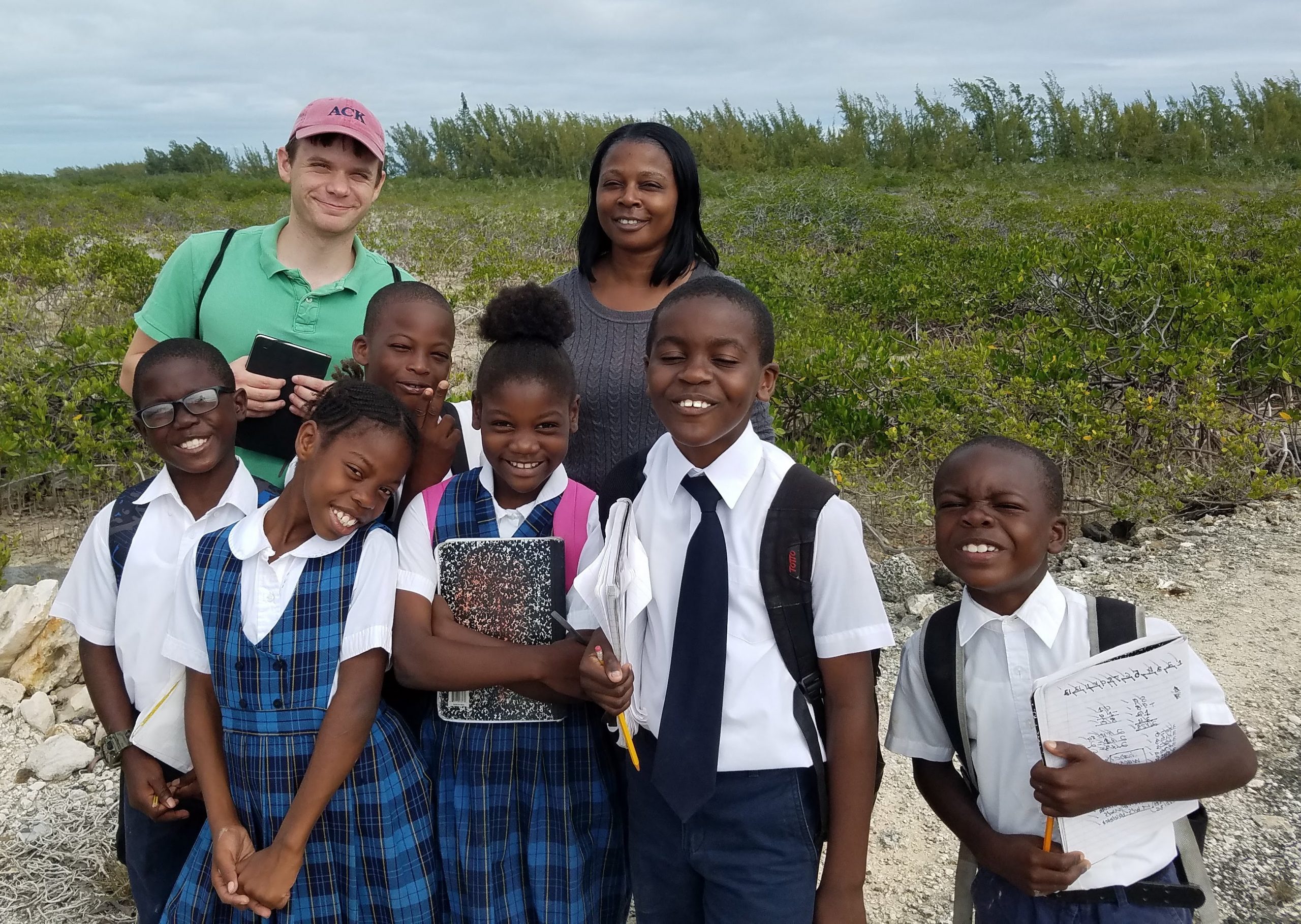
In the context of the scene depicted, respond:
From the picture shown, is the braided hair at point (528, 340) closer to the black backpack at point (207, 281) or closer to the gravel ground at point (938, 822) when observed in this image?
the black backpack at point (207, 281)

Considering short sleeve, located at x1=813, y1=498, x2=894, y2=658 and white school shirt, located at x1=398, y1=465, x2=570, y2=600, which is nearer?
short sleeve, located at x1=813, y1=498, x2=894, y2=658

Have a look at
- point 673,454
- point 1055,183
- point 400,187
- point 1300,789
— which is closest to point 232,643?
point 673,454

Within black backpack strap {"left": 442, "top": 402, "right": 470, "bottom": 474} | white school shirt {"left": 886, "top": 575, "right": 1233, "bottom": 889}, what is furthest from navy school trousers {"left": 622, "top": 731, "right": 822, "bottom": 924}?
black backpack strap {"left": 442, "top": 402, "right": 470, "bottom": 474}

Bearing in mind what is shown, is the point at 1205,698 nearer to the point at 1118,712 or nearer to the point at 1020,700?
the point at 1118,712

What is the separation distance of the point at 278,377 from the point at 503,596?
849 mm

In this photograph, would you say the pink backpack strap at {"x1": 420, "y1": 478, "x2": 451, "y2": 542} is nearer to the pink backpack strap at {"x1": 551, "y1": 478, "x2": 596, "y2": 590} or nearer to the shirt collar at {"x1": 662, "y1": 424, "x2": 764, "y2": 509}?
the pink backpack strap at {"x1": 551, "y1": 478, "x2": 596, "y2": 590}

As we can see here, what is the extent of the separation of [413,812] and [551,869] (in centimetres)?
30

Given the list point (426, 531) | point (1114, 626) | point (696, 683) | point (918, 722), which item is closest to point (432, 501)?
point (426, 531)

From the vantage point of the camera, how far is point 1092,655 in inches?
63.7

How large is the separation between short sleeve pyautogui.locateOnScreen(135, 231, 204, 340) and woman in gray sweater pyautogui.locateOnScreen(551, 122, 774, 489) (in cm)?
93

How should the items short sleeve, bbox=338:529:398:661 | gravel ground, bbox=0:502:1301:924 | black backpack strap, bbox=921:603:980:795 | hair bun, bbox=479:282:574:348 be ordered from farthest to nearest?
gravel ground, bbox=0:502:1301:924 → hair bun, bbox=479:282:574:348 → short sleeve, bbox=338:529:398:661 → black backpack strap, bbox=921:603:980:795

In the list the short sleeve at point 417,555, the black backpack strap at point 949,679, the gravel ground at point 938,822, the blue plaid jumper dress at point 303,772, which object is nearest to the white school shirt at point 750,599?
the black backpack strap at point 949,679

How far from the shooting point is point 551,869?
6.19ft

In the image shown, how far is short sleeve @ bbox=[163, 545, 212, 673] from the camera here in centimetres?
187
